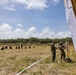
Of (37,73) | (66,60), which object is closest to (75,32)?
(37,73)

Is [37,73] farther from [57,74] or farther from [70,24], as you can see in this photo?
[70,24]

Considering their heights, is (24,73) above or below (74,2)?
below

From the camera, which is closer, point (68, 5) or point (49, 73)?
point (68, 5)

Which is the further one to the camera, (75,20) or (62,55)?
(62,55)

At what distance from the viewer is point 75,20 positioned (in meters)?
1.15

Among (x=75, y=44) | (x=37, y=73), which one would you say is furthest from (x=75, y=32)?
(x=37, y=73)

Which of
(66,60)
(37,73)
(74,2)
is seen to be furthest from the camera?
(66,60)

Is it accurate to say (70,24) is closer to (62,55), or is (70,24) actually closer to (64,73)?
(64,73)

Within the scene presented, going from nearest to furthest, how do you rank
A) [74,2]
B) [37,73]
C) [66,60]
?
[74,2] < [37,73] < [66,60]

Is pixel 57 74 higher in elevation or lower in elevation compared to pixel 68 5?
lower

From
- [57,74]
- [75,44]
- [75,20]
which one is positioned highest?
[75,20]

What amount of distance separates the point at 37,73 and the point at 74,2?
10.9 m

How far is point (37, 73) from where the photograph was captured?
39.0ft

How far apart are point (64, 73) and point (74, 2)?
37.0 feet
